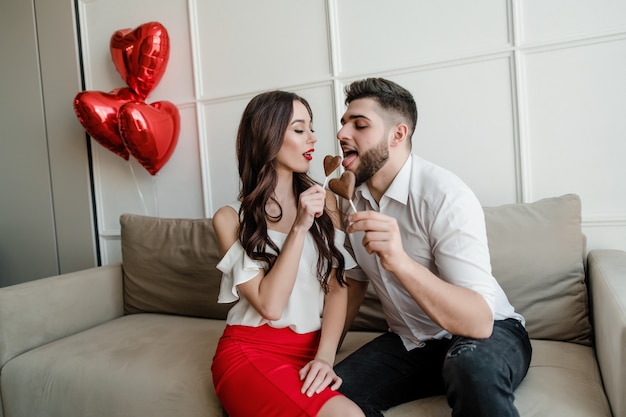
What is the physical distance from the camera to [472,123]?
192cm

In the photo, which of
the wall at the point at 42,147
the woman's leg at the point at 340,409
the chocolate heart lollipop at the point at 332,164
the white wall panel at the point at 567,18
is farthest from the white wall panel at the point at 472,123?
the wall at the point at 42,147

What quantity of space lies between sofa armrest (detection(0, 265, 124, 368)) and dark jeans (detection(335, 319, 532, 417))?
137 cm

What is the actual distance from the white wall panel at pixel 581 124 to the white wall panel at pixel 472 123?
0.10 m

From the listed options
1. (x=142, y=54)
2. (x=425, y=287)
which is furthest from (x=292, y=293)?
(x=142, y=54)

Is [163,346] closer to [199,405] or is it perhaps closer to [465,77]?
[199,405]

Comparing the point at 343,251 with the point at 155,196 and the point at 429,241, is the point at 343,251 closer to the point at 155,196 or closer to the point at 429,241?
the point at 429,241

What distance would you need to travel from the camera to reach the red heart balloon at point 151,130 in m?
2.28

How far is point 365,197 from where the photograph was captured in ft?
4.78

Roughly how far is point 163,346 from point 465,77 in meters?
1.67

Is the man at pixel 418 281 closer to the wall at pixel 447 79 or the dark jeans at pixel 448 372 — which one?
the dark jeans at pixel 448 372

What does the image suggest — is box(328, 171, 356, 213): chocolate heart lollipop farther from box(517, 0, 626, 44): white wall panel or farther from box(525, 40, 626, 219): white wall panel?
box(517, 0, 626, 44): white wall panel

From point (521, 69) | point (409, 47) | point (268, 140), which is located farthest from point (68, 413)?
point (521, 69)

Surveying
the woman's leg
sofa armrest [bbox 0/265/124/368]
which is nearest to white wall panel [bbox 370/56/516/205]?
the woman's leg

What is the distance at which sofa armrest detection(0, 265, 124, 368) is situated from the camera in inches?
71.5
